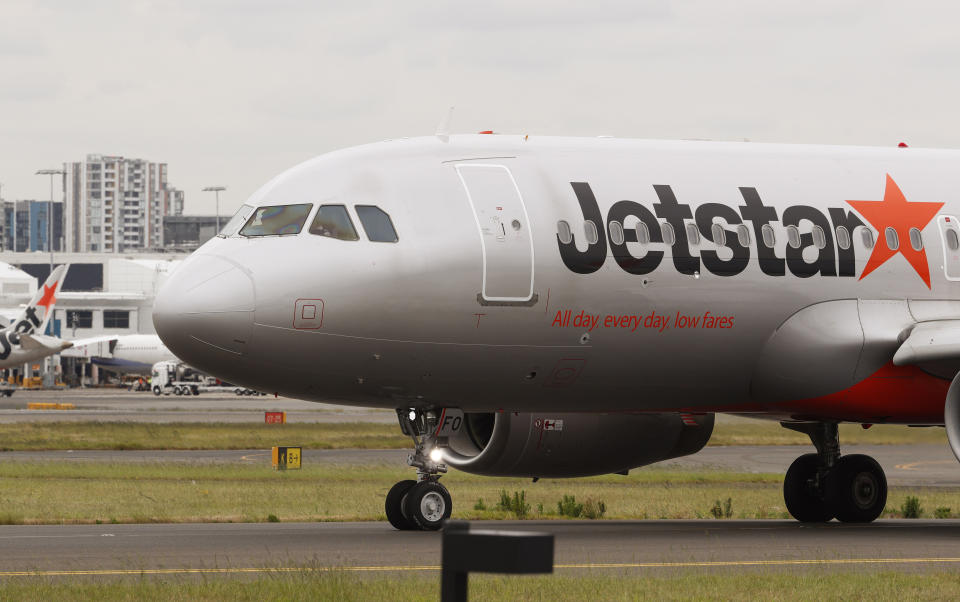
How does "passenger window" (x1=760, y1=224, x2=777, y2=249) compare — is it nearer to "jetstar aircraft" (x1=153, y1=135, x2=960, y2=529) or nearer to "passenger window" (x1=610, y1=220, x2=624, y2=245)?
"jetstar aircraft" (x1=153, y1=135, x2=960, y2=529)

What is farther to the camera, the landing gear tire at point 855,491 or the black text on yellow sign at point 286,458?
the black text on yellow sign at point 286,458

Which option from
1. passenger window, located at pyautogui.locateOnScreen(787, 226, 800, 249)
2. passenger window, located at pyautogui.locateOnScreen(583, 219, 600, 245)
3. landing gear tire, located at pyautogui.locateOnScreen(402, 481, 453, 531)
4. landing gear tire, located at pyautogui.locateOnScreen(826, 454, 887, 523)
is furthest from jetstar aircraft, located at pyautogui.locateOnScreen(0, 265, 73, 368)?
passenger window, located at pyautogui.locateOnScreen(583, 219, 600, 245)

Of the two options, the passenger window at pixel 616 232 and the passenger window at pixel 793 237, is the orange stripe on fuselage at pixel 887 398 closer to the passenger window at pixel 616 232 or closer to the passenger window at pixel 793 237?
the passenger window at pixel 793 237

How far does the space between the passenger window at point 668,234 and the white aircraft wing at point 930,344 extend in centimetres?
333

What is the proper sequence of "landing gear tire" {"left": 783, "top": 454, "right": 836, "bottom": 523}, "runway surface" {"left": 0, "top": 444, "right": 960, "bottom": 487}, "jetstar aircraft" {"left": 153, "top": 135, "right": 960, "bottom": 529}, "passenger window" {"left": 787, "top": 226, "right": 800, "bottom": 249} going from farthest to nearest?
1. "runway surface" {"left": 0, "top": 444, "right": 960, "bottom": 487}
2. "landing gear tire" {"left": 783, "top": 454, "right": 836, "bottom": 523}
3. "passenger window" {"left": 787, "top": 226, "right": 800, "bottom": 249}
4. "jetstar aircraft" {"left": 153, "top": 135, "right": 960, "bottom": 529}

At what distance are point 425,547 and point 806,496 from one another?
316 inches

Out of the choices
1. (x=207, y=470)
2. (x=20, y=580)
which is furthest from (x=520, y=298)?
(x=207, y=470)

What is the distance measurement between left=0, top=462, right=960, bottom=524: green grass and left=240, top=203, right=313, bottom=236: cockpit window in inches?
232

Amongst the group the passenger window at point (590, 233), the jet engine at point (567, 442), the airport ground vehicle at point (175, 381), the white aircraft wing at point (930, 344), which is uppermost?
the passenger window at point (590, 233)

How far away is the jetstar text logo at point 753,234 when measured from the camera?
64.7 feet

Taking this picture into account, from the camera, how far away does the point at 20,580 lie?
46.1 feet

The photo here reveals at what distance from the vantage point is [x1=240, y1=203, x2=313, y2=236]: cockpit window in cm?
1878

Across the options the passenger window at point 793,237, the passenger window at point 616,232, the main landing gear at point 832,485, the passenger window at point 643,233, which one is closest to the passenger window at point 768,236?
the passenger window at point 793,237

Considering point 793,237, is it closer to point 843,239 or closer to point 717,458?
point 843,239
